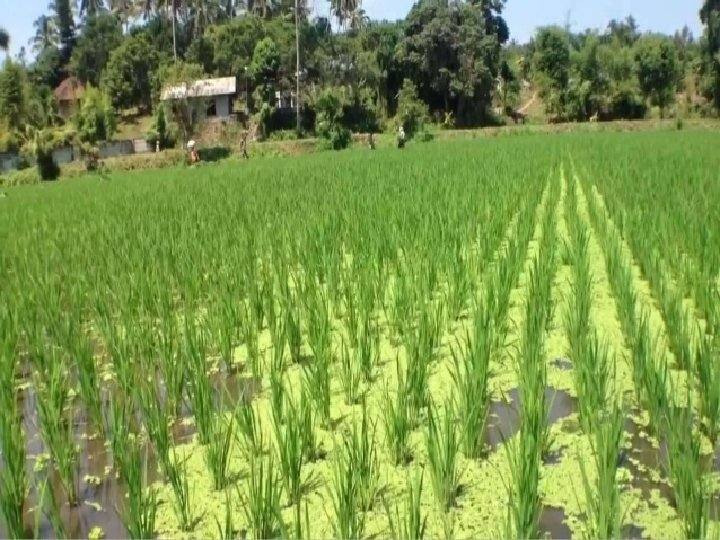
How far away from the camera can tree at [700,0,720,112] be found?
2914cm

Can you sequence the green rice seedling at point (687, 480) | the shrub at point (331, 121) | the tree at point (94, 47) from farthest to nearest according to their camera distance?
the tree at point (94, 47) → the shrub at point (331, 121) → the green rice seedling at point (687, 480)

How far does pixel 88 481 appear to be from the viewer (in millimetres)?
2732

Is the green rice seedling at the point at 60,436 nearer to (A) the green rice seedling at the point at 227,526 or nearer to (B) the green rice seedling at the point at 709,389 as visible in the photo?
(A) the green rice seedling at the point at 227,526

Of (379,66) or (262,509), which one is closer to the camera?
(262,509)

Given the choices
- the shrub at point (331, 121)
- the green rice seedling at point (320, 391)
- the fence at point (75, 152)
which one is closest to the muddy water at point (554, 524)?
the green rice seedling at point (320, 391)

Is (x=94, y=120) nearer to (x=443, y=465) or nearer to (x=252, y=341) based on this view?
(x=252, y=341)

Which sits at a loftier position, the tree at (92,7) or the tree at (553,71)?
the tree at (92,7)

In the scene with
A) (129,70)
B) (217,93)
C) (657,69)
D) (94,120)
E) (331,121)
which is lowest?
(331,121)

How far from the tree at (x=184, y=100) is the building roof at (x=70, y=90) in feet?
36.4

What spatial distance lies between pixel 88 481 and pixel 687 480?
2002mm

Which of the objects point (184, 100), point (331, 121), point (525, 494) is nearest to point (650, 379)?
point (525, 494)

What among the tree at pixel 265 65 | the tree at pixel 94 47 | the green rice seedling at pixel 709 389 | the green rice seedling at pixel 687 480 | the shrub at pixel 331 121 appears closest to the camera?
the green rice seedling at pixel 687 480

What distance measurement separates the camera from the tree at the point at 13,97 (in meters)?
26.0

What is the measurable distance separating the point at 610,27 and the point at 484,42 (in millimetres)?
26770
